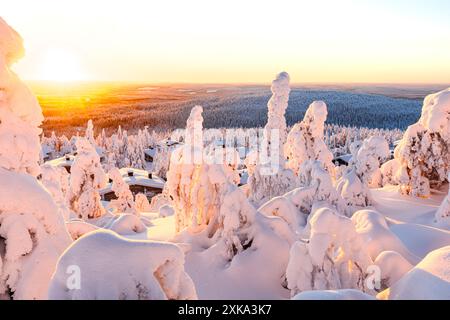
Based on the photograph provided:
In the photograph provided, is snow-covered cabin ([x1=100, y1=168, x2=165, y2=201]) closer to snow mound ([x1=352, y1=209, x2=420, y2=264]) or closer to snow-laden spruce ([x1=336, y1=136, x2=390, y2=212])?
snow-laden spruce ([x1=336, y1=136, x2=390, y2=212])

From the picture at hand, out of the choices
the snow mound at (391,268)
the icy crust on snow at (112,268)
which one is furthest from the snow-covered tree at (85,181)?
the icy crust on snow at (112,268)

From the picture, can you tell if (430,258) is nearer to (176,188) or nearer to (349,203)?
(176,188)

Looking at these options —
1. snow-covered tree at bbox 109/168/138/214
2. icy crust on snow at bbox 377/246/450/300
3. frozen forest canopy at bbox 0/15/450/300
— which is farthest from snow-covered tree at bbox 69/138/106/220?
icy crust on snow at bbox 377/246/450/300

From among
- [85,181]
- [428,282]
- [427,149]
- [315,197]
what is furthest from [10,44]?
[427,149]

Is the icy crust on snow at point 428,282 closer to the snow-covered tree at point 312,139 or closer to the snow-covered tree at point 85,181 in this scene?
the snow-covered tree at point 312,139

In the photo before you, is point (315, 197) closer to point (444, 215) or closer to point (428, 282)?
point (444, 215)
